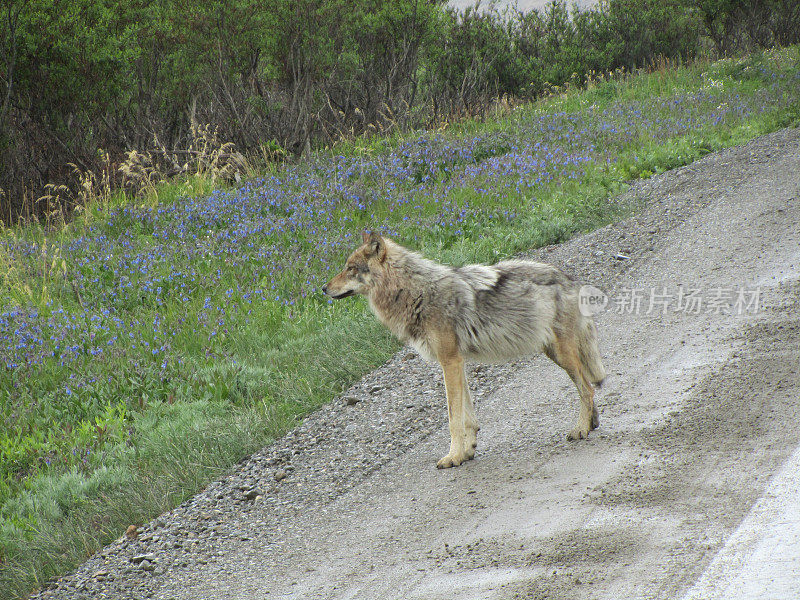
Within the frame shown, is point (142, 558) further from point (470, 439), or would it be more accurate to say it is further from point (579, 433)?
point (579, 433)

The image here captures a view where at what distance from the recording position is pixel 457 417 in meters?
5.25

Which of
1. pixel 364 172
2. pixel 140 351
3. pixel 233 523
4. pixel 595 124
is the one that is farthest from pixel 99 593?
pixel 595 124

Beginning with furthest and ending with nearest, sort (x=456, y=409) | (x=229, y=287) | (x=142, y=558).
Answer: (x=229, y=287)
(x=456, y=409)
(x=142, y=558)

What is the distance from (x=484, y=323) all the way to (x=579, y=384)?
79 centimetres

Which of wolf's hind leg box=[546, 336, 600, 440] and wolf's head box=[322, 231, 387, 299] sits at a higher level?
wolf's head box=[322, 231, 387, 299]

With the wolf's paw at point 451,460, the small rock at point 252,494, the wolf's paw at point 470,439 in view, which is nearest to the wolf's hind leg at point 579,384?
the wolf's paw at point 470,439

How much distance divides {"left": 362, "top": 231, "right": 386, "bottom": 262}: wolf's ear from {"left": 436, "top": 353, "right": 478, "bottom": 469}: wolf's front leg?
965mm

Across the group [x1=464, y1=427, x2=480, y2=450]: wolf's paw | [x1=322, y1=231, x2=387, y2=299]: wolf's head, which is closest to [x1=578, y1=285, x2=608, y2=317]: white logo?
[x1=464, y1=427, x2=480, y2=450]: wolf's paw

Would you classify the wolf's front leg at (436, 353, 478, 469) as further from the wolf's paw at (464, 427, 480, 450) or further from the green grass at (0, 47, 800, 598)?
the green grass at (0, 47, 800, 598)

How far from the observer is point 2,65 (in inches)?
711

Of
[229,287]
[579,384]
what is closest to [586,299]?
[579,384]

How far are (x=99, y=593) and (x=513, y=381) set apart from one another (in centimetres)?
367

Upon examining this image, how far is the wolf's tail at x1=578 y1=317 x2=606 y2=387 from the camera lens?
17.9 feet

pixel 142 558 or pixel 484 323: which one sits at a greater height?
pixel 484 323
